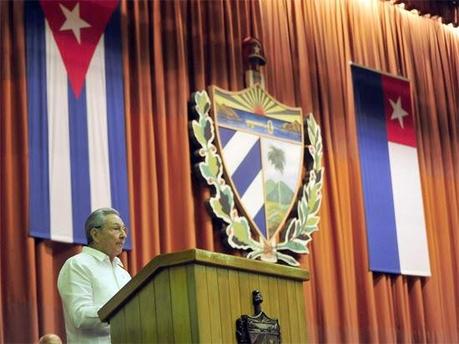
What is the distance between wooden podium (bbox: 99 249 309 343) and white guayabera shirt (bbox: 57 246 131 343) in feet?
0.61

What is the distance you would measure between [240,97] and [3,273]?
2813 millimetres

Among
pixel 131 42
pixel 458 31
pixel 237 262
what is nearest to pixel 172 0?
pixel 131 42

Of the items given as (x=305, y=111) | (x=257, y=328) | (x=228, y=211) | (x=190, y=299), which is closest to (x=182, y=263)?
(x=190, y=299)

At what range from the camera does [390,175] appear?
31.7 feet

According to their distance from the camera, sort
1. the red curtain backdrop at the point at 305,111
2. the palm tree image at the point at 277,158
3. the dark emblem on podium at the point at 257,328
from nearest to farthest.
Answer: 1. the dark emblem on podium at the point at 257,328
2. the red curtain backdrop at the point at 305,111
3. the palm tree image at the point at 277,158

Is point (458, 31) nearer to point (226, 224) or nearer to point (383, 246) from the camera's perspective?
point (383, 246)

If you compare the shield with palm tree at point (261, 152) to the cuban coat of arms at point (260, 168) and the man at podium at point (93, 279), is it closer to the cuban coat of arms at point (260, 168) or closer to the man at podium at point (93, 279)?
the cuban coat of arms at point (260, 168)

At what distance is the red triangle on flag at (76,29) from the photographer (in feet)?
23.8

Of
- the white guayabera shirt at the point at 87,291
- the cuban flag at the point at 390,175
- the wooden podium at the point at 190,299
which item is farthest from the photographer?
the cuban flag at the point at 390,175

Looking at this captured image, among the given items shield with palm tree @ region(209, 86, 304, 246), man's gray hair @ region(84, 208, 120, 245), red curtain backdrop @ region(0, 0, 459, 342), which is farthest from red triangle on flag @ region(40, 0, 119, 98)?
man's gray hair @ region(84, 208, 120, 245)

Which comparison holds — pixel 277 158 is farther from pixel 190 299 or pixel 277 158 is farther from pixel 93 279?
pixel 190 299

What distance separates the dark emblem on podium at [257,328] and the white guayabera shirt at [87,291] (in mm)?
577

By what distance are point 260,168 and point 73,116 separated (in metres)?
1.89

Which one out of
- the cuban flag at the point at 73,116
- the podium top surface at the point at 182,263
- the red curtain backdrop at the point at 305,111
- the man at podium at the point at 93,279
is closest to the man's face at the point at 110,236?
the man at podium at the point at 93,279
